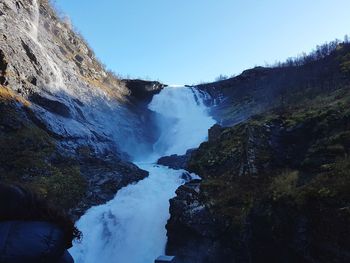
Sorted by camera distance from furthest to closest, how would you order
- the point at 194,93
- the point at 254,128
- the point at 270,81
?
1. the point at 194,93
2. the point at 270,81
3. the point at 254,128

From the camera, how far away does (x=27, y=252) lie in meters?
3.30

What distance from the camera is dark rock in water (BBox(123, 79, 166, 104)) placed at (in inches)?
2126

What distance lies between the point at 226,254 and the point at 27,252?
13906 millimetres

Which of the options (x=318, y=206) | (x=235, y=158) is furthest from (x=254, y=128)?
Result: (x=318, y=206)

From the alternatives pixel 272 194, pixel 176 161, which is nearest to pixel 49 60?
pixel 176 161

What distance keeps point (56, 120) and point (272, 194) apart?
17.9m

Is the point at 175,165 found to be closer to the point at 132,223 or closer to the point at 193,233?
the point at 132,223

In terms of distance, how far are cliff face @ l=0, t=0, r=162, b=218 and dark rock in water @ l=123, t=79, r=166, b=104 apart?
390 inches

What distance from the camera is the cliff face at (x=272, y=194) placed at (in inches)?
494

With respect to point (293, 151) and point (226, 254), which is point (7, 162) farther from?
point (293, 151)

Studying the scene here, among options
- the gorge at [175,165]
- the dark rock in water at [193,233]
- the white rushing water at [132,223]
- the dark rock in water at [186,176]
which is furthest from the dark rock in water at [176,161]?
the dark rock in water at [193,233]

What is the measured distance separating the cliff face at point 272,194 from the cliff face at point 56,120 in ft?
20.8

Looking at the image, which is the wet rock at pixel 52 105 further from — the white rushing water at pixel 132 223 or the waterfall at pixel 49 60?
the white rushing water at pixel 132 223

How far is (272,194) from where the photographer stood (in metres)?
14.7
